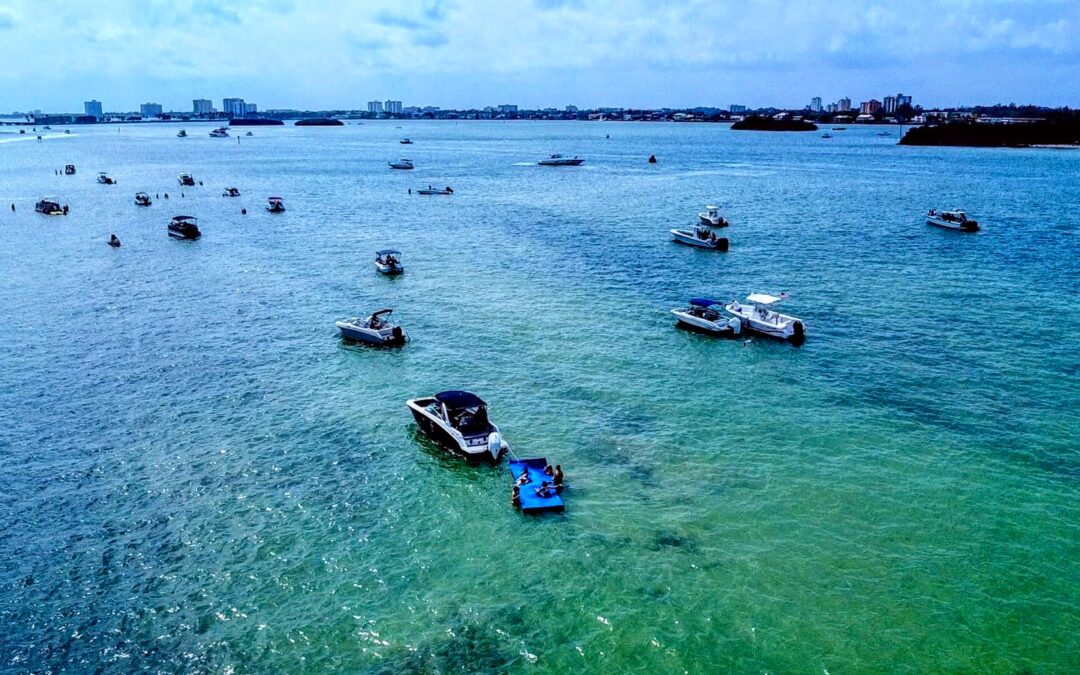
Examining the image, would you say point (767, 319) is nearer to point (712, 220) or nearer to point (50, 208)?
point (712, 220)

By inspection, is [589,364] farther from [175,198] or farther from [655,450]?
[175,198]

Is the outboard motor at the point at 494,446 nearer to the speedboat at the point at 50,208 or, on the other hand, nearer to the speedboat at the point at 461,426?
the speedboat at the point at 461,426

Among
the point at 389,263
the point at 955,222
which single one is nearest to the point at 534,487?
the point at 389,263

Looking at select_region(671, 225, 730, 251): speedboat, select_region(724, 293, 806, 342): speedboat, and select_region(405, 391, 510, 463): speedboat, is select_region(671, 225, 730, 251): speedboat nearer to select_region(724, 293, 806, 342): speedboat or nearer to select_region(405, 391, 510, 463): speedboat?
select_region(724, 293, 806, 342): speedboat

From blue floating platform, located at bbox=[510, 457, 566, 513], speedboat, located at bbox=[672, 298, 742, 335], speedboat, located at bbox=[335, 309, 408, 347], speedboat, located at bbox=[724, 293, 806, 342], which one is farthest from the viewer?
speedboat, located at bbox=[672, 298, 742, 335]

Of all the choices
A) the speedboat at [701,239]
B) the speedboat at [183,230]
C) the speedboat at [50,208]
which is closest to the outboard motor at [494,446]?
the speedboat at [701,239]

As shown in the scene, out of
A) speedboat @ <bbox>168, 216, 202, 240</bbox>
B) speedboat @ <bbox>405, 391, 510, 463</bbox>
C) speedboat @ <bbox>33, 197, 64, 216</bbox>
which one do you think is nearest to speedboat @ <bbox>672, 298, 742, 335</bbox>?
speedboat @ <bbox>405, 391, 510, 463</bbox>
